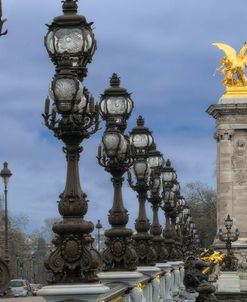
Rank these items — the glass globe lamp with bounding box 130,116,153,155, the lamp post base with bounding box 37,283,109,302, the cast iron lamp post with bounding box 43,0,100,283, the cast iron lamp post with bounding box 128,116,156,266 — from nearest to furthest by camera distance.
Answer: the lamp post base with bounding box 37,283,109,302
the cast iron lamp post with bounding box 43,0,100,283
the cast iron lamp post with bounding box 128,116,156,266
the glass globe lamp with bounding box 130,116,153,155

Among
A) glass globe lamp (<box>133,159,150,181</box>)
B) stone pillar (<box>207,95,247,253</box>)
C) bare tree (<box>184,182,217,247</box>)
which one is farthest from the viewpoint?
bare tree (<box>184,182,217,247</box>)

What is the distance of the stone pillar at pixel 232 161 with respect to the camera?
331 ft

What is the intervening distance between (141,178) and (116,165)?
562cm

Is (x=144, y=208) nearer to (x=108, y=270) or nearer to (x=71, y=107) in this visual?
(x=108, y=270)

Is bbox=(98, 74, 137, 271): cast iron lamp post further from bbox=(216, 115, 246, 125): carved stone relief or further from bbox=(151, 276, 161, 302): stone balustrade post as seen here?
bbox=(216, 115, 246, 125): carved stone relief

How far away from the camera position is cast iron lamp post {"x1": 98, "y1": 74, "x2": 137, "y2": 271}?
2100cm

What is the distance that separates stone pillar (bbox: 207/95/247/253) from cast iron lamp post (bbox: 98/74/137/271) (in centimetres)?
7856

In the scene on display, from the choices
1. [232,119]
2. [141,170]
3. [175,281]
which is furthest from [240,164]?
[141,170]

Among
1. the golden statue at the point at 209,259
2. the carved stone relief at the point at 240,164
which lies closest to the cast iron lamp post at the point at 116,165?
the golden statue at the point at 209,259

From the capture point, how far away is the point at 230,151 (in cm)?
10206

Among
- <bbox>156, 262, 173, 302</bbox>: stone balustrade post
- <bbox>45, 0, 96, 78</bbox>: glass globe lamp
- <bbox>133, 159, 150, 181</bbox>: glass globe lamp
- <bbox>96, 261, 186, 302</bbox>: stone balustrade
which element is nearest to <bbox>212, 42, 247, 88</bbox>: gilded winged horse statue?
<bbox>96, 261, 186, 302</bbox>: stone balustrade

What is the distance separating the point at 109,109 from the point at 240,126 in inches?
3206

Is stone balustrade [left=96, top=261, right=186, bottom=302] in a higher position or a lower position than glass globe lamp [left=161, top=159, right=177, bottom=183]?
lower

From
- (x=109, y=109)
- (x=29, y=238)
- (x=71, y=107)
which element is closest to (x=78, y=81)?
(x=71, y=107)
